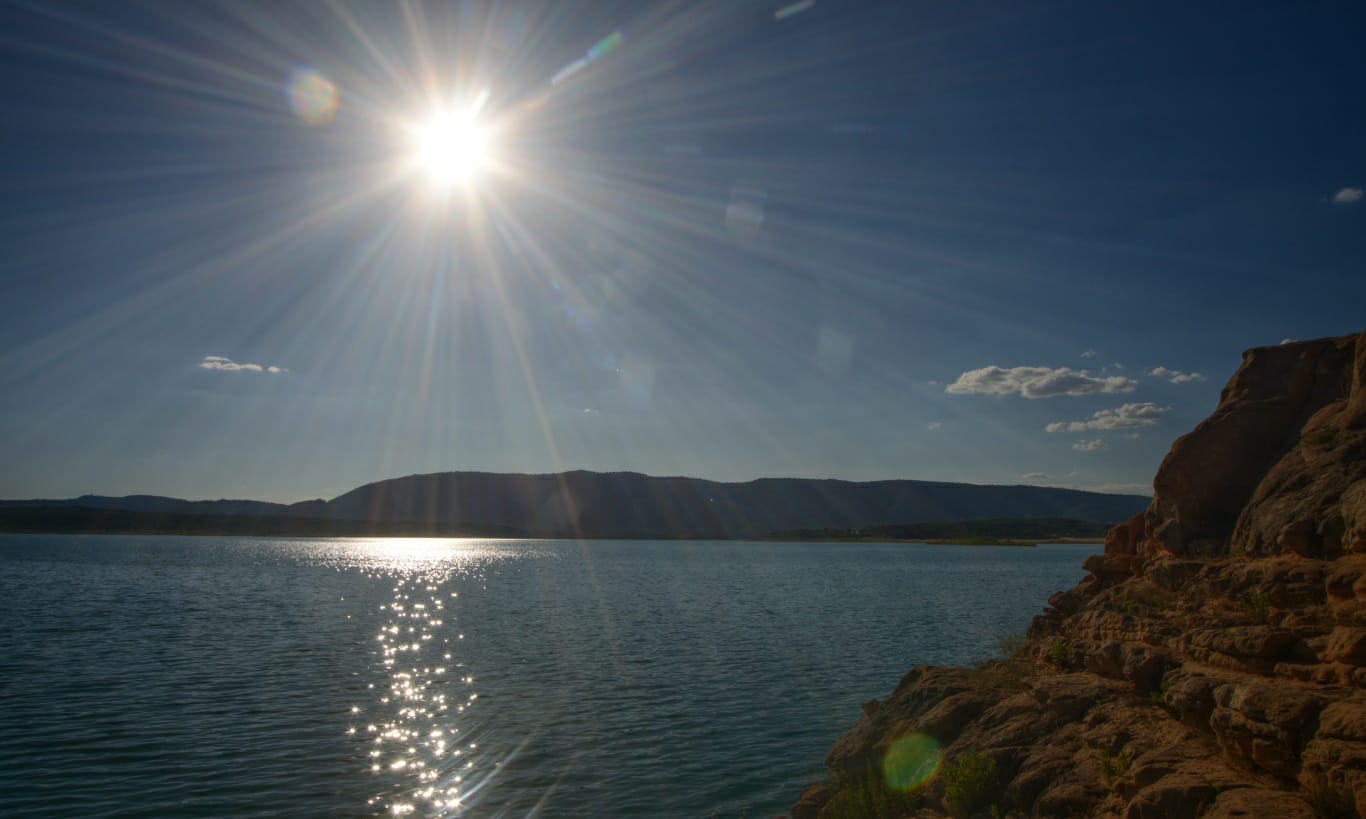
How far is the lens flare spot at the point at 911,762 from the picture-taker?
13334 mm

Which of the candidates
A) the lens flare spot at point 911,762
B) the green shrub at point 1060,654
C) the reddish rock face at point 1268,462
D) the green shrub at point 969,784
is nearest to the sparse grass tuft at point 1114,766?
the green shrub at point 969,784

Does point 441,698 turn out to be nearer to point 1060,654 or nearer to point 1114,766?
point 1060,654

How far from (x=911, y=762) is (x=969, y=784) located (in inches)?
100

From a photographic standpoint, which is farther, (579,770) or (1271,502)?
(579,770)

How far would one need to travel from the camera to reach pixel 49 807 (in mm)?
13828

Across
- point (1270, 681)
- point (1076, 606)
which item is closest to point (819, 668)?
point (1076, 606)

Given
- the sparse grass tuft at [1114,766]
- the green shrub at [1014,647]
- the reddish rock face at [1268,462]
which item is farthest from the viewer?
the green shrub at [1014,647]

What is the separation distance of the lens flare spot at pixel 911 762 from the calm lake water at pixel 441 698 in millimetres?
2269

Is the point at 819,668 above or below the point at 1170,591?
below

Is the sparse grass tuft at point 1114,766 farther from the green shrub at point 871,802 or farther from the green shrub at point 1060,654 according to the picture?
the green shrub at point 1060,654

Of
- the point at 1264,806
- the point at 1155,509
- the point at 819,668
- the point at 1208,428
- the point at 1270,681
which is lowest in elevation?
the point at 819,668

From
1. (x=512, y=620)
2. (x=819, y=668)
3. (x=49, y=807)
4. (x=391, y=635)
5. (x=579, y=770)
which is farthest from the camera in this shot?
(x=512, y=620)

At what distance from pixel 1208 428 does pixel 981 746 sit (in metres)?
8.84

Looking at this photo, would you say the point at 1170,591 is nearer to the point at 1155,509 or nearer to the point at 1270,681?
the point at 1155,509
